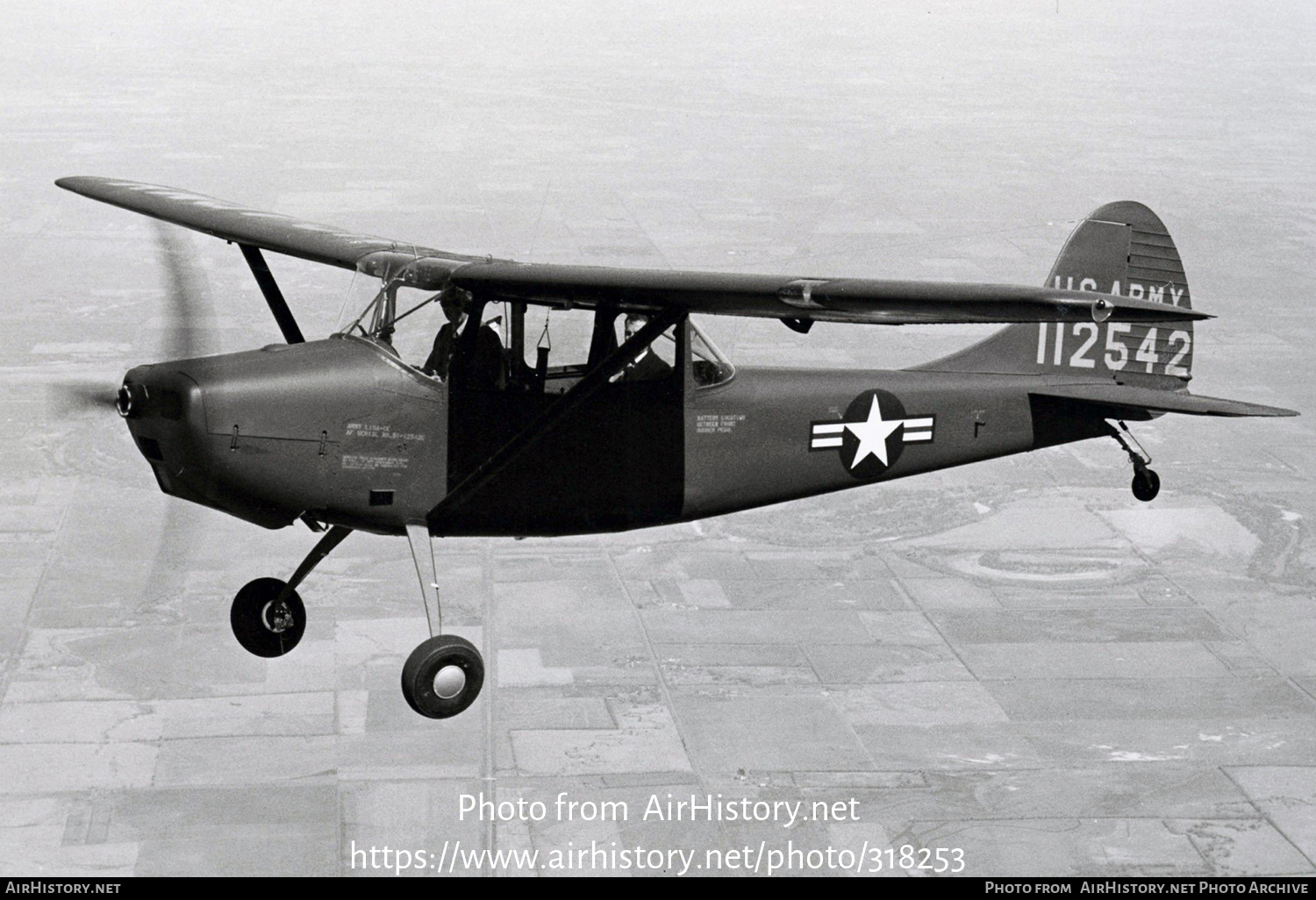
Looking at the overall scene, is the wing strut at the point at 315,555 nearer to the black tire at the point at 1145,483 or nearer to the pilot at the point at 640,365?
the pilot at the point at 640,365

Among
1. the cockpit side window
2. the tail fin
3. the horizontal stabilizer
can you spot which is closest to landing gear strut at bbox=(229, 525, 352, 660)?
the cockpit side window

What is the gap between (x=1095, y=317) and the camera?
56.4 ft

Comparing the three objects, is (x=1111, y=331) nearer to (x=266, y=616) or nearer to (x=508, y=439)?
(x=508, y=439)

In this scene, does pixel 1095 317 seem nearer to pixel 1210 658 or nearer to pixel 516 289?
pixel 516 289

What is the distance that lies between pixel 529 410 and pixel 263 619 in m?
4.32

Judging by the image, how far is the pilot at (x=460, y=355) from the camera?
20.0 metres

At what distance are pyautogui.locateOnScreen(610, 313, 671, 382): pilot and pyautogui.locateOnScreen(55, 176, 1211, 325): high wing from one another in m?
0.17

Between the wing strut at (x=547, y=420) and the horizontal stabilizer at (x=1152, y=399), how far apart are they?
19.7 ft

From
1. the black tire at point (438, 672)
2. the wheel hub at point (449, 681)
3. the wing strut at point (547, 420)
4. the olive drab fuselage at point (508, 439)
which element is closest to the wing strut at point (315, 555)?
the olive drab fuselage at point (508, 439)

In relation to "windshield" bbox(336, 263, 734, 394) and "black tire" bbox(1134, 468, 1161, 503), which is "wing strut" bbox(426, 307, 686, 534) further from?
Result: "black tire" bbox(1134, 468, 1161, 503)

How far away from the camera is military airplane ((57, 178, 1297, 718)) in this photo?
18922 millimetres

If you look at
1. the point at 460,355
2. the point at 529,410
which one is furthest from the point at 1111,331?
the point at 460,355

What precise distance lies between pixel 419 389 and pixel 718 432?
3.48 meters
